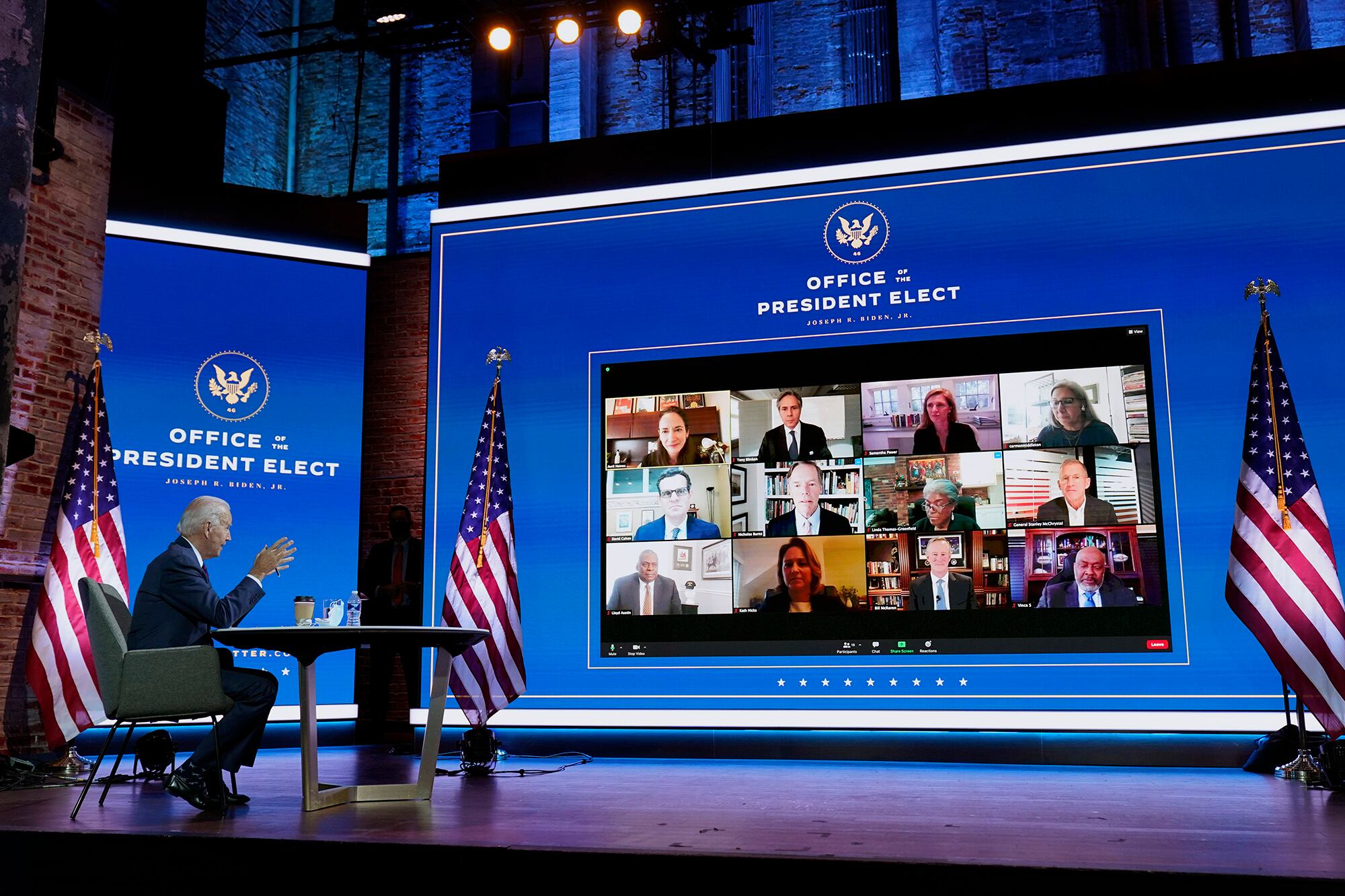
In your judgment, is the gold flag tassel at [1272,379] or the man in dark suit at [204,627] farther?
the gold flag tassel at [1272,379]

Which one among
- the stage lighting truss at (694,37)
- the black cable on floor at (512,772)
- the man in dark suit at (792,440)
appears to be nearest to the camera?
the black cable on floor at (512,772)

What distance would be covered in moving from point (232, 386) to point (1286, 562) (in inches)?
249

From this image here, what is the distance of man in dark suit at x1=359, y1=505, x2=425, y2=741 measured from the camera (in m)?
8.10

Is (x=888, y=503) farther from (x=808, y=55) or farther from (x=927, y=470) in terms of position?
(x=808, y=55)

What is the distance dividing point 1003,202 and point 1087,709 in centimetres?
293

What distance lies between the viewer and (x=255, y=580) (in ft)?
15.3

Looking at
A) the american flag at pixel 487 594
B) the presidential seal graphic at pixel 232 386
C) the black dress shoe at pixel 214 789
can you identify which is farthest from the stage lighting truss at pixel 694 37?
the black dress shoe at pixel 214 789

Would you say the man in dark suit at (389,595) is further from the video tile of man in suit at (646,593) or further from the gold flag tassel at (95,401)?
the gold flag tassel at (95,401)

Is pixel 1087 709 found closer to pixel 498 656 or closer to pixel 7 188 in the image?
pixel 498 656

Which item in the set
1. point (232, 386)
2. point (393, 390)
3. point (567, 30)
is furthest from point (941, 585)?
point (393, 390)

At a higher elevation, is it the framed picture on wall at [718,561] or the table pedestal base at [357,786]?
the framed picture on wall at [718,561]

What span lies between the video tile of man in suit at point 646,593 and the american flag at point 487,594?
0.61 m

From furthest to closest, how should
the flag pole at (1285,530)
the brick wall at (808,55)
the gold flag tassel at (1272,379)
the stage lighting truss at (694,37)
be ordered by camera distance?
the brick wall at (808,55) < the stage lighting truss at (694,37) < the gold flag tassel at (1272,379) < the flag pole at (1285,530)

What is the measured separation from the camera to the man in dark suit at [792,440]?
6.85 meters
